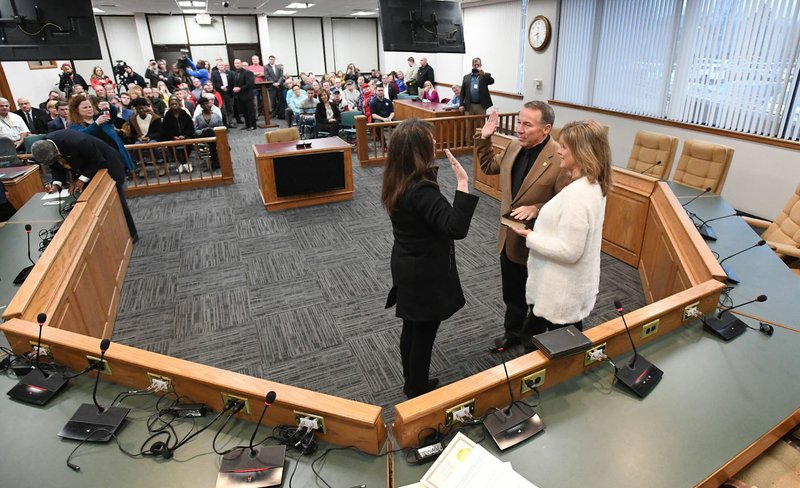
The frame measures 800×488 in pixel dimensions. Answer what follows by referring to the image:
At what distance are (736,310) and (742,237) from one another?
3.74 ft

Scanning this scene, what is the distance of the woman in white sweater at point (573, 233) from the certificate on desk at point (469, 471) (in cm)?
85

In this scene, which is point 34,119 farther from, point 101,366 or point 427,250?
point 427,250

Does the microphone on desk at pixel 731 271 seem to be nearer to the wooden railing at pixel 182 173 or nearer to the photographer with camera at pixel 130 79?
the wooden railing at pixel 182 173

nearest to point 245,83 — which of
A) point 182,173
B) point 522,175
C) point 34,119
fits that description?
point 182,173

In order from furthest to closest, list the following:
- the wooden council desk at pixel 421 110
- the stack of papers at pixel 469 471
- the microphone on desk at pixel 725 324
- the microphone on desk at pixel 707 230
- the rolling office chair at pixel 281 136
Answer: the wooden council desk at pixel 421 110 < the rolling office chair at pixel 281 136 < the microphone on desk at pixel 707 230 < the microphone on desk at pixel 725 324 < the stack of papers at pixel 469 471

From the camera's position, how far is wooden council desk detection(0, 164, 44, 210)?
169 inches

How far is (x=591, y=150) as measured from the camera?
1.80 m

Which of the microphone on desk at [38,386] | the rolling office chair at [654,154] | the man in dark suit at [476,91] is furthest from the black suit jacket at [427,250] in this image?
the man in dark suit at [476,91]

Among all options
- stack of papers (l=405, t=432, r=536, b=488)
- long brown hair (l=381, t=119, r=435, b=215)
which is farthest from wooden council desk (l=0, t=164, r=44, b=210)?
stack of papers (l=405, t=432, r=536, b=488)

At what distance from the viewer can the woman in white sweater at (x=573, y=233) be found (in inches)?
71.1

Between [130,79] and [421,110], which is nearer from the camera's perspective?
[421,110]

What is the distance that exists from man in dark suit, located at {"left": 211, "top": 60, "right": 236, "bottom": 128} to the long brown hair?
29.3 ft

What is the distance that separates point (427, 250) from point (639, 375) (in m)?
0.90

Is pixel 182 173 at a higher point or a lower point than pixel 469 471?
lower
